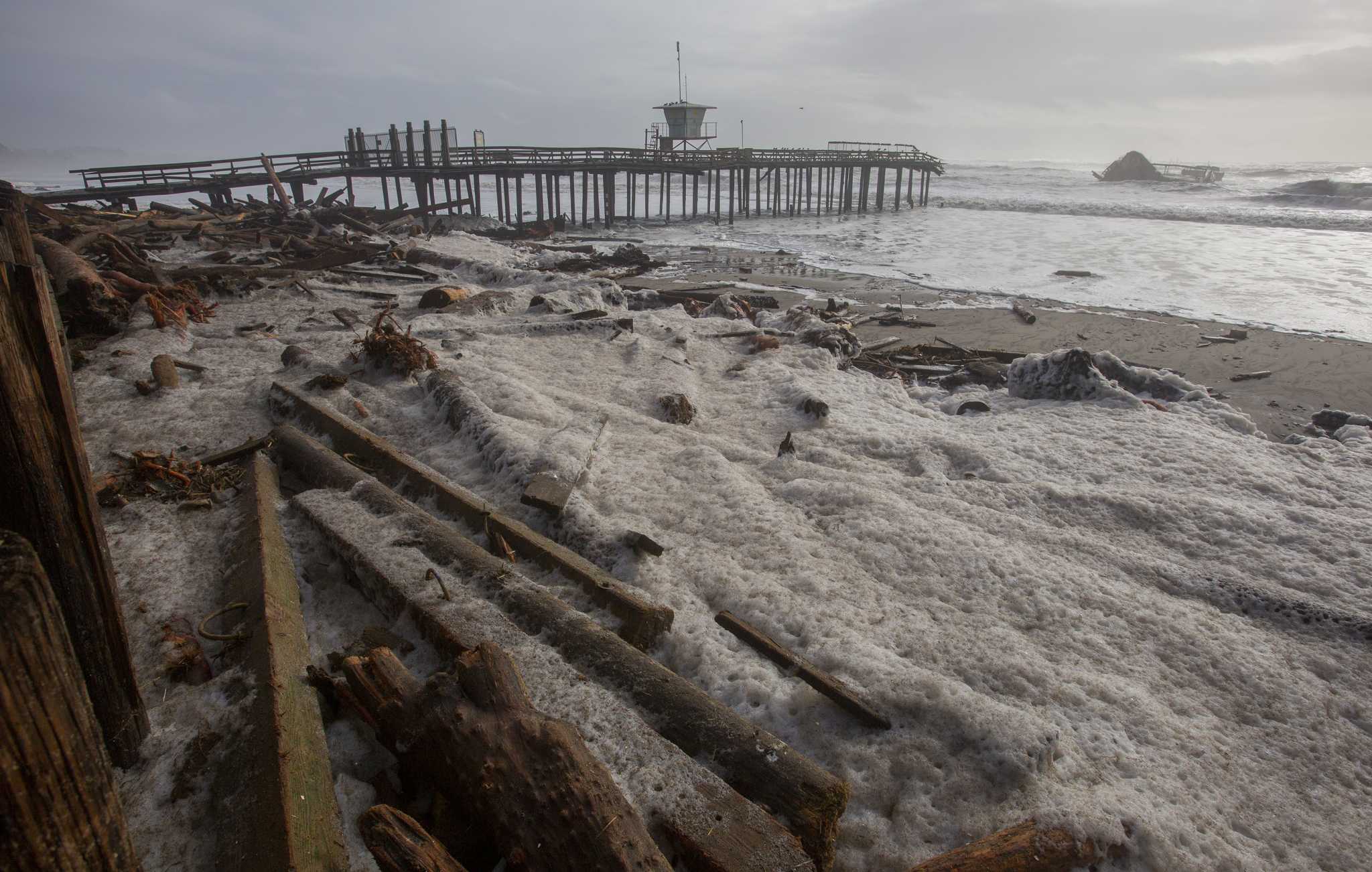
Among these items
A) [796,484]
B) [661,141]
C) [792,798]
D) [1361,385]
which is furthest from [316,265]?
[661,141]

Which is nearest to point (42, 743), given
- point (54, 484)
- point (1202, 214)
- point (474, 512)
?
point (54, 484)

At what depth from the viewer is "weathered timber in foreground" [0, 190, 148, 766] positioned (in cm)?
185

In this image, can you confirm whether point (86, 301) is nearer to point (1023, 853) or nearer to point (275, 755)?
point (275, 755)

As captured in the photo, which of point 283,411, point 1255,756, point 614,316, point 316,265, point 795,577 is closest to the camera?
point 1255,756

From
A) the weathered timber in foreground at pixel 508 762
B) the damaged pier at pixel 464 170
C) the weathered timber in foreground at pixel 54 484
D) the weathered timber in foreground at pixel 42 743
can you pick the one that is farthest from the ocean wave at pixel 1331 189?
the weathered timber in foreground at pixel 42 743

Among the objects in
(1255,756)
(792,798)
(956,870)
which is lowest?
(1255,756)

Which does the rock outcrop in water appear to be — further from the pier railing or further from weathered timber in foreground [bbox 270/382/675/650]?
weathered timber in foreground [bbox 270/382/675/650]

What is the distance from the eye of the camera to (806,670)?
3.34 metres

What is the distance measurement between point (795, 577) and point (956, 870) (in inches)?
78.1

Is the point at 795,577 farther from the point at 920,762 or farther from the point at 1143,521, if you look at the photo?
the point at 1143,521

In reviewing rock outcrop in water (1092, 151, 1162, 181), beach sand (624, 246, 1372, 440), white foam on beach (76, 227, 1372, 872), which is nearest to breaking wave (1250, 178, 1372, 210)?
rock outcrop in water (1092, 151, 1162, 181)

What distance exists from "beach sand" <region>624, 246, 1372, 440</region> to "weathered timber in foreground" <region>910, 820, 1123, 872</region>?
7172 mm

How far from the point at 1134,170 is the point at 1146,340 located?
7610cm

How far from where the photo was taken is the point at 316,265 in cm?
1302
